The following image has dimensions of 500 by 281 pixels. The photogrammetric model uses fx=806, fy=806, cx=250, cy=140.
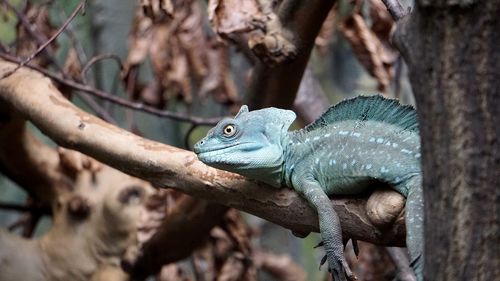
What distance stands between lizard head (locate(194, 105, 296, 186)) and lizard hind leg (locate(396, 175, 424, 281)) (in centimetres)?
37

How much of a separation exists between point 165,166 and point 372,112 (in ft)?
1.92

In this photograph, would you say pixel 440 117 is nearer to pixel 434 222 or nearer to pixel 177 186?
pixel 434 222

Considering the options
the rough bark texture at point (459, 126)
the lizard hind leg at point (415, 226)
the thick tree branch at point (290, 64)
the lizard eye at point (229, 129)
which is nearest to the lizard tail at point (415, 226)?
the lizard hind leg at point (415, 226)

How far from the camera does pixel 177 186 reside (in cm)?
213

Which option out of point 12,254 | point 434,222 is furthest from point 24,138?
point 434,222

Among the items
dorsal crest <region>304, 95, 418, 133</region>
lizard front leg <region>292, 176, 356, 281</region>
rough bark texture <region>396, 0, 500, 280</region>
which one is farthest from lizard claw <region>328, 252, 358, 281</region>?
rough bark texture <region>396, 0, 500, 280</region>

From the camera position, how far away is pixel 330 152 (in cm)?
187

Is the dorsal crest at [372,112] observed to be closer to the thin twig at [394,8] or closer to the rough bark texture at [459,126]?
the thin twig at [394,8]

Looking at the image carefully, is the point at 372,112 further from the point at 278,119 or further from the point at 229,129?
the point at 229,129

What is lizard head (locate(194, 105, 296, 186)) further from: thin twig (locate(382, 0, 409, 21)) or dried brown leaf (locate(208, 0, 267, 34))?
dried brown leaf (locate(208, 0, 267, 34))

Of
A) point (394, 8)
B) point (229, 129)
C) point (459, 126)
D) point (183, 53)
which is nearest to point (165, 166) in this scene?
point (229, 129)

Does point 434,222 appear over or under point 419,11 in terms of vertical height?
under

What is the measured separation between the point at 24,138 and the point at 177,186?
4.29 ft

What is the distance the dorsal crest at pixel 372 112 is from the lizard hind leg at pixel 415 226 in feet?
0.60
